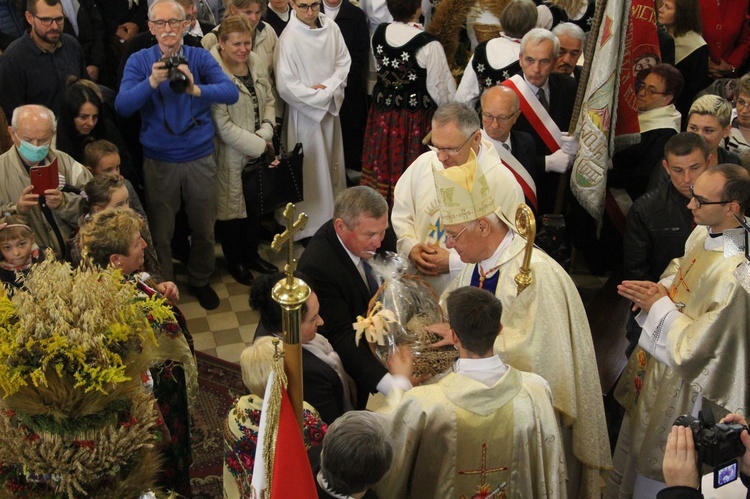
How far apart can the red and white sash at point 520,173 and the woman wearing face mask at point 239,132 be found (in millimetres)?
1827

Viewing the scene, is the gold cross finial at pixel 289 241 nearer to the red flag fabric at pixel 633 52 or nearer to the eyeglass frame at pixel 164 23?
the eyeglass frame at pixel 164 23

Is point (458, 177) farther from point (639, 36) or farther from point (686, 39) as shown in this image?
point (686, 39)

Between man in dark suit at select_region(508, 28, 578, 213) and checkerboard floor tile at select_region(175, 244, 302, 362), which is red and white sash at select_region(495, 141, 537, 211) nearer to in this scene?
man in dark suit at select_region(508, 28, 578, 213)

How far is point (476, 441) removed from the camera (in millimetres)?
3078

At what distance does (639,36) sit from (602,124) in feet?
2.92

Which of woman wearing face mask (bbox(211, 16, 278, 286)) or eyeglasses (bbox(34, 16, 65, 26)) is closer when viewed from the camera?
eyeglasses (bbox(34, 16, 65, 26))

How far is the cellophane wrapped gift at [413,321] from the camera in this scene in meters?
3.42

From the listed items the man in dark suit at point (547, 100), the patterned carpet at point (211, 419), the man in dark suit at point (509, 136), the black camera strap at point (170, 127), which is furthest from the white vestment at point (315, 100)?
the patterned carpet at point (211, 419)

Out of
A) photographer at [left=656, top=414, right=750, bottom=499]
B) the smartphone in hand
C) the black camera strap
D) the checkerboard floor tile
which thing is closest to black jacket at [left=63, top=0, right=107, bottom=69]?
the black camera strap

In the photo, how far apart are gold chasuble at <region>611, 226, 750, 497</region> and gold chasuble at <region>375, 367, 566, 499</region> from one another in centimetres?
85

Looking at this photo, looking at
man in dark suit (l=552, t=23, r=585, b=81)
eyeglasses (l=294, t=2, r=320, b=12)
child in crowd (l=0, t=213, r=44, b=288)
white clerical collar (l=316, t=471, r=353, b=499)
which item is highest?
eyeglasses (l=294, t=2, r=320, b=12)

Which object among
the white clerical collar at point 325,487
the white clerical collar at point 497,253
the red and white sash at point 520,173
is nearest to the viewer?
the white clerical collar at point 325,487

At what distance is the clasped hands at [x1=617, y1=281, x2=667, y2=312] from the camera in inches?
152

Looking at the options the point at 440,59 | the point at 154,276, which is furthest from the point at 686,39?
the point at 154,276
